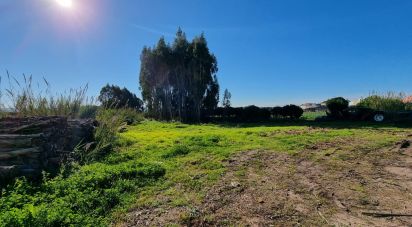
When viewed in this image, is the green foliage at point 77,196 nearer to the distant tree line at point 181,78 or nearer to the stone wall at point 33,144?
the stone wall at point 33,144

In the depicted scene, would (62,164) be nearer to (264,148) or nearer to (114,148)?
(114,148)

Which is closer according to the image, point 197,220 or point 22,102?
point 197,220

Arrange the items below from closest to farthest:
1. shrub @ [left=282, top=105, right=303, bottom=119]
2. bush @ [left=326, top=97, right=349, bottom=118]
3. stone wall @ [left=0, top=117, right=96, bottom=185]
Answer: stone wall @ [left=0, top=117, right=96, bottom=185] → bush @ [left=326, top=97, right=349, bottom=118] → shrub @ [left=282, top=105, right=303, bottom=119]

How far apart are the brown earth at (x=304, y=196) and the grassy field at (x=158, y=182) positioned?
3cm

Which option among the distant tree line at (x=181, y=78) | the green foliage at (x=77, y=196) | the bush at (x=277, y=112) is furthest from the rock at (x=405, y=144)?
the distant tree line at (x=181, y=78)

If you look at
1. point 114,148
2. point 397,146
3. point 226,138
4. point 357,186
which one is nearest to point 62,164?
point 114,148

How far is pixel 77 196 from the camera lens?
4.22m

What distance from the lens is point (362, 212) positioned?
3781 millimetres

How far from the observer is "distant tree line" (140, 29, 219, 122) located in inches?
1028

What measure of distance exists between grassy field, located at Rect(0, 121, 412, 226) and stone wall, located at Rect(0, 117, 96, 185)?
17.8 inches

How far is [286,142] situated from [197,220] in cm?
547

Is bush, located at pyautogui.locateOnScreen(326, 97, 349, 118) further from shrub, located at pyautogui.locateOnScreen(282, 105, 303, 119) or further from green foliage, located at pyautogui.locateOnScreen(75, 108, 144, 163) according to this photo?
green foliage, located at pyautogui.locateOnScreen(75, 108, 144, 163)

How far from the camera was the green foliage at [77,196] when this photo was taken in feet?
11.2

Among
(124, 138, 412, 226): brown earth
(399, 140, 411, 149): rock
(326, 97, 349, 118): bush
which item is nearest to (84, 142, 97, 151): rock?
(124, 138, 412, 226): brown earth
